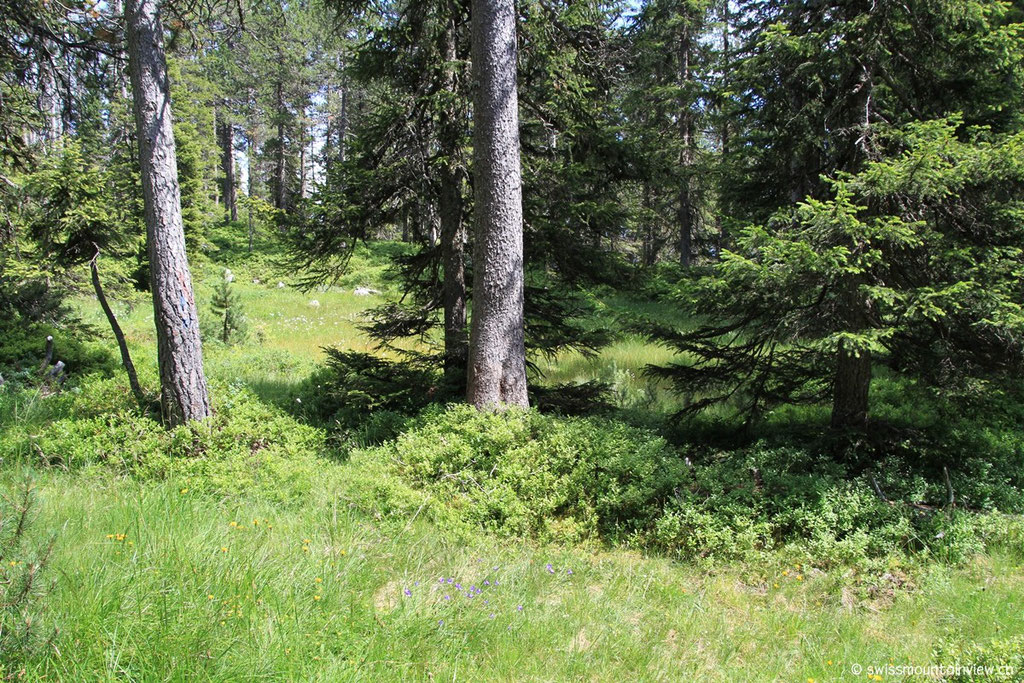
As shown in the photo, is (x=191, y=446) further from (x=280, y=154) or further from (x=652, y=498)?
(x=280, y=154)

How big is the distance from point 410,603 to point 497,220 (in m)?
4.53

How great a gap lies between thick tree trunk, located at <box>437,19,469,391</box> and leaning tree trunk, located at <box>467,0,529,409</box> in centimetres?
128

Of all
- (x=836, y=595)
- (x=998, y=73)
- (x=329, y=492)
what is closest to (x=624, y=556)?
(x=836, y=595)

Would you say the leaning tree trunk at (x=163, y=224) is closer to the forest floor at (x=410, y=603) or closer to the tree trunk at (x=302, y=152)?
the forest floor at (x=410, y=603)

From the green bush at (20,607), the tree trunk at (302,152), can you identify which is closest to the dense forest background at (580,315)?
the green bush at (20,607)

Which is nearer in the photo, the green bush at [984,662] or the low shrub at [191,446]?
the green bush at [984,662]

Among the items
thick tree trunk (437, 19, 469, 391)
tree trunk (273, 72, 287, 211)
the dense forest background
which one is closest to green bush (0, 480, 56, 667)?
→ the dense forest background

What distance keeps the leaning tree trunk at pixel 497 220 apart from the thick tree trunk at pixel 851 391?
369 centimetres

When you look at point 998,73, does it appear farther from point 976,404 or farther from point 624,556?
point 624,556

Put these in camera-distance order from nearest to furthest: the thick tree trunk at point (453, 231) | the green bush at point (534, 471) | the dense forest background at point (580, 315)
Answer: the dense forest background at point (580, 315), the green bush at point (534, 471), the thick tree trunk at point (453, 231)

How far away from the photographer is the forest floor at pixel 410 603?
244 centimetres

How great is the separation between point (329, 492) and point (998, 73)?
8325mm

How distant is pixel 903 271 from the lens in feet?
18.7

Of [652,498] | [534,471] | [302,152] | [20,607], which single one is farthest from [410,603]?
[302,152]
